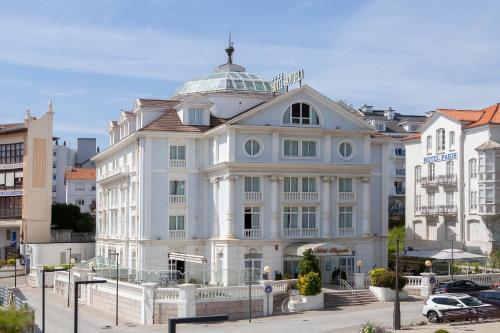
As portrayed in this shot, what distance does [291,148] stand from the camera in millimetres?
56688

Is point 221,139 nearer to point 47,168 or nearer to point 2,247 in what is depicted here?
point 47,168

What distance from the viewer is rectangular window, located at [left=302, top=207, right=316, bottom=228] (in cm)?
5684

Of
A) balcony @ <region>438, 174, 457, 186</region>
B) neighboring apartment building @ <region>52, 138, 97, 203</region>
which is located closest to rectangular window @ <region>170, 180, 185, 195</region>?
balcony @ <region>438, 174, 457, 186</region>

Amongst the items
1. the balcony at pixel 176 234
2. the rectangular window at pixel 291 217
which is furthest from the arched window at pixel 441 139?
the balcony at pixel 176 234

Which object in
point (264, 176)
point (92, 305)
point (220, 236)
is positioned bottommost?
point (92, 305)

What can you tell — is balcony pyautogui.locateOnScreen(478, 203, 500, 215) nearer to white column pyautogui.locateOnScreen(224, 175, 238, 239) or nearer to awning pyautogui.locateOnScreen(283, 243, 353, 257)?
awning pyautogui.locateOnScreen(283, 243, 353, 257)

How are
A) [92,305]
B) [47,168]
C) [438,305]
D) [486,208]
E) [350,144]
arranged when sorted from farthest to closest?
[47,168], [486,208], [350,144], [92,305], [438,305]

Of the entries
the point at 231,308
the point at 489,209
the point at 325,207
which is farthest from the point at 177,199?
the point at 489,209

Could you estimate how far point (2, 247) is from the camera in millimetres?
88812

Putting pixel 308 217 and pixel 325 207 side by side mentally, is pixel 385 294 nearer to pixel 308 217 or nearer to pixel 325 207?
pixel 325 207

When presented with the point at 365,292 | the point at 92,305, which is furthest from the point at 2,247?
the point at 365,292

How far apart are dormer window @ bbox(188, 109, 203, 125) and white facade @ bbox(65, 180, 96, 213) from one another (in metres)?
62.4

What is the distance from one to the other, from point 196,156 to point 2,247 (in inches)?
1546

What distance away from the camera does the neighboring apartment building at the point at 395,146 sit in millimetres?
97750
